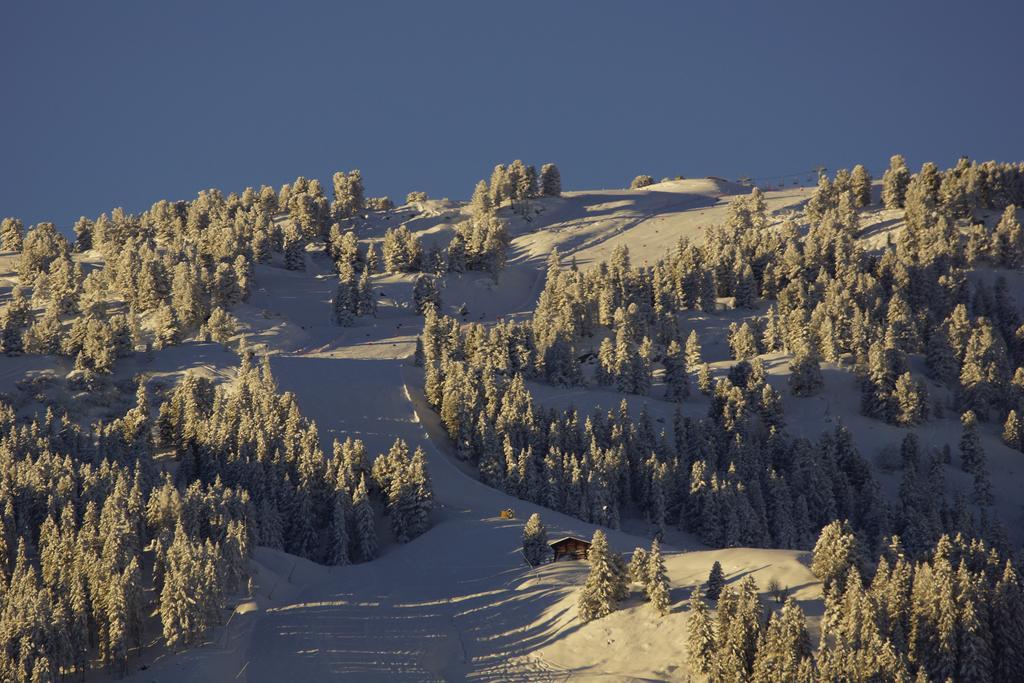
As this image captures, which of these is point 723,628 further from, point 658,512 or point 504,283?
point 504,283

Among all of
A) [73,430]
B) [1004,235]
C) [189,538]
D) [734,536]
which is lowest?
[734,536]

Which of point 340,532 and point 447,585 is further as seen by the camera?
point 340,532

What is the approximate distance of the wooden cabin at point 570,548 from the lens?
326 ft

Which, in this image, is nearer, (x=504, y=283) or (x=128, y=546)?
(x=128, y=546)

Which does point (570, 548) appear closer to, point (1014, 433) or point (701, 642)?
point (701, 642)

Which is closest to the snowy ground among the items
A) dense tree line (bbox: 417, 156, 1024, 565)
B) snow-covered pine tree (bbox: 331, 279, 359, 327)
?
dense tree line (bbox: 417, 156, 1024, 565)

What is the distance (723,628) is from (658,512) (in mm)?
46907

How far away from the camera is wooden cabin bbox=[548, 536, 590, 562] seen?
326 feet

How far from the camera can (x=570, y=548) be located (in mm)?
100125

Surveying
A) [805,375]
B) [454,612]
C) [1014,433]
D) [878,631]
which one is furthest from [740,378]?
[878,631]

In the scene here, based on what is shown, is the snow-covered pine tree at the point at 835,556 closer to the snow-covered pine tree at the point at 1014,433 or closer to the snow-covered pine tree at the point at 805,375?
the snow-covered pine tree at the point at 805,375

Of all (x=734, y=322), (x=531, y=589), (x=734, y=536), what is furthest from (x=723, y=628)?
(x=734, y=322)

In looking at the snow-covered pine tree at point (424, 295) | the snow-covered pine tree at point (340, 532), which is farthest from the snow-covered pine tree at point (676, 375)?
the snow-covered pine tree at point (340, 532)

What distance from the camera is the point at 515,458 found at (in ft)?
421
